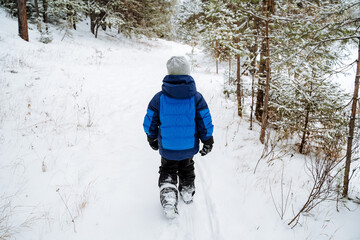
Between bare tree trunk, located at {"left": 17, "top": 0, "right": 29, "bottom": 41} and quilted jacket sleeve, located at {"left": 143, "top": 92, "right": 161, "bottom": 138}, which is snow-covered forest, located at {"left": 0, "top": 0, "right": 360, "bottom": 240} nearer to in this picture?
quilted jacket sleeve, located at {"left": 143, "top": 92, "right": 161, "bottom": 138}

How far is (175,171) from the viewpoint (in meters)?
2.85

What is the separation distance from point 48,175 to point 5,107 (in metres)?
3.13

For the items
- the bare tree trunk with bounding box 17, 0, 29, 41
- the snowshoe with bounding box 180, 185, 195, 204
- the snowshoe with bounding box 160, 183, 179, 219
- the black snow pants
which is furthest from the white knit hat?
the bare tree trunk with bounding box 17, 0, 29, 41

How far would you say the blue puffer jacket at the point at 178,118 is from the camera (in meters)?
2.35

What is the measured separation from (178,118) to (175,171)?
89 centimetres

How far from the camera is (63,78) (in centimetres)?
738

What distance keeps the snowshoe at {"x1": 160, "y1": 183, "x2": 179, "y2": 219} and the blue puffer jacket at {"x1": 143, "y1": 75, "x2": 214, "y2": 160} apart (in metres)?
0.44

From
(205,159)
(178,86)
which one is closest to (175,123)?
(178,86)

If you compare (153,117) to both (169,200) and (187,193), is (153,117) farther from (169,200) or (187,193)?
(187,193)

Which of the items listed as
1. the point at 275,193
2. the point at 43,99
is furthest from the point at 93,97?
the point at 275,193

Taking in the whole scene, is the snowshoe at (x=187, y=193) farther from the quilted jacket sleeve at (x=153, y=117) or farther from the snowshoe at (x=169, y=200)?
the quilted jacket sleeve at (x=153, y=117)

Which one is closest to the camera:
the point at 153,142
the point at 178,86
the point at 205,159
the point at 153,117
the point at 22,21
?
the point at 178,86

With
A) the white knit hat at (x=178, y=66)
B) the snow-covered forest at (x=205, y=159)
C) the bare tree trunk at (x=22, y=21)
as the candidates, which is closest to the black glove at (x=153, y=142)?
the snow-covered forest at (x=205, y=159)

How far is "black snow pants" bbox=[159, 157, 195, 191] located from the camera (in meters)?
2.77
